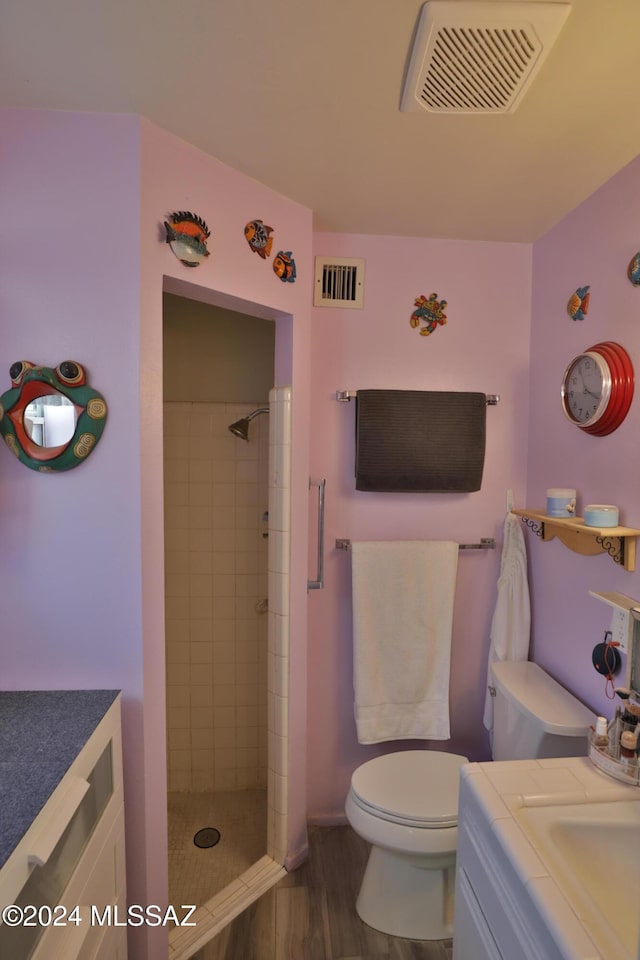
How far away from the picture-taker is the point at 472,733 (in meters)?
2.08

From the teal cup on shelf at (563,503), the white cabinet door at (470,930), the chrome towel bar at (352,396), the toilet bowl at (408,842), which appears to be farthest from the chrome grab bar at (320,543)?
the white cabinet door at (470,930)

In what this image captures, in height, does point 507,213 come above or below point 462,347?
above

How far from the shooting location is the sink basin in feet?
3.20

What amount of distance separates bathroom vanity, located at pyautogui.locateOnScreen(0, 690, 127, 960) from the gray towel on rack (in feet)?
3.75

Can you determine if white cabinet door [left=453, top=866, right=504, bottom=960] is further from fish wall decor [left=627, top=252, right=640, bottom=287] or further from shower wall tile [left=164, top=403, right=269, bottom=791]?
fish wall decor [left=627, top=252, right=640, bottom=287]

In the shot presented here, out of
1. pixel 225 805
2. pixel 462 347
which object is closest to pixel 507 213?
pixel 462 347

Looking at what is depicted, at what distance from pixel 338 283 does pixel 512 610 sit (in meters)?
1.42

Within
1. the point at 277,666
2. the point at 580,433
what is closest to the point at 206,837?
the point at 277,666

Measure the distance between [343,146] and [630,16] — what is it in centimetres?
67

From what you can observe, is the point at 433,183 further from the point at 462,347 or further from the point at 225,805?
the point at 225,805

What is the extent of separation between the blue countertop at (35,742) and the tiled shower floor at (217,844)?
102 cm

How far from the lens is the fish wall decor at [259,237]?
1.55 metres

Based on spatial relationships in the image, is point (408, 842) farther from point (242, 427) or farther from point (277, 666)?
point (242, 427)

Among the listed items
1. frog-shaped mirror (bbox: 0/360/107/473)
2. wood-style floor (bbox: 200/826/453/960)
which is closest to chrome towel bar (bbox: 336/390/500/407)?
frog-shaped mirror (bbox: 0/360/107/473)
